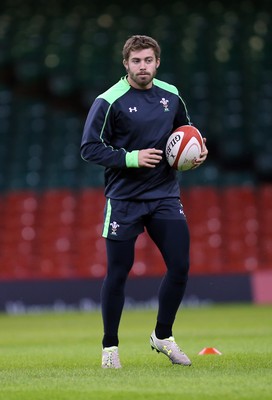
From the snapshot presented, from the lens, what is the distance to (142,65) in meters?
7.05

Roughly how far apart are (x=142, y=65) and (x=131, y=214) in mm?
937

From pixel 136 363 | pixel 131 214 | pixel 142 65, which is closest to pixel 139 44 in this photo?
pixel 142 65

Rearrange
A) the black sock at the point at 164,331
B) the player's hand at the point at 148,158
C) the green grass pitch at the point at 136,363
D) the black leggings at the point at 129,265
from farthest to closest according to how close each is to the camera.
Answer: the black sock at the point at 164,331 < the black leggings at the point at 129,265 < the player's hand at the point at 148,158 < the green grass pitch at the point at 136,363

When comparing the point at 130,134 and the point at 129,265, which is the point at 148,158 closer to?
the point at 130,134

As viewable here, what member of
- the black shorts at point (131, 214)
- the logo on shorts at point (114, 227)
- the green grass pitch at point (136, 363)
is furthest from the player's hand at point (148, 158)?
the green grass pitch at point (136, 363)

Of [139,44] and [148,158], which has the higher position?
[139,44]

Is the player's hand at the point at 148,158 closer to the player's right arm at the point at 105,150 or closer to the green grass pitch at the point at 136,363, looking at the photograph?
the player's right arm at the point at 105,150

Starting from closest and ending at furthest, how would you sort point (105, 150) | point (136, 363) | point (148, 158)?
point (148, 158), point (105, 150), point (136, 363)

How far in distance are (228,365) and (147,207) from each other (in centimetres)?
113

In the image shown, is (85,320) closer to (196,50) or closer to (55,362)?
(55,362)

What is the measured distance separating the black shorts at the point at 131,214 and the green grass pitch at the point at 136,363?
0.86 m

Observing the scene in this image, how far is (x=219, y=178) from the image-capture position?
68.6 feet

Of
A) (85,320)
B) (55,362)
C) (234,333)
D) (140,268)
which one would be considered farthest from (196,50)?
(55,362)

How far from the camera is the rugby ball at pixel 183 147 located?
23.5 ft
